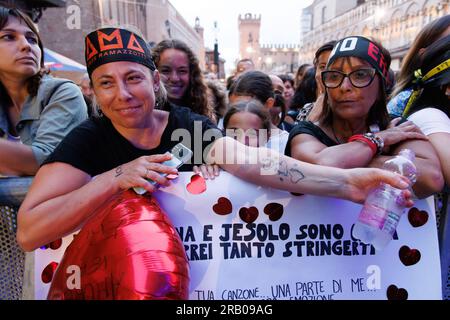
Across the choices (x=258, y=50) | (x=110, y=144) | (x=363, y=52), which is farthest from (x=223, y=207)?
(x=258, y=50)

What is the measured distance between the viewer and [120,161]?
1786mm

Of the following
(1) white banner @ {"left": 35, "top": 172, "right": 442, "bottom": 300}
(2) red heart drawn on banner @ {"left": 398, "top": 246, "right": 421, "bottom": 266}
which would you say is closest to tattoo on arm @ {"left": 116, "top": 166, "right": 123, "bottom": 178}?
(1) white banner @ {"left": 35, "top": 172, "right": 442, "bottom": 300}

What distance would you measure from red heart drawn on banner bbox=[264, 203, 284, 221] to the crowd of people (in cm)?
12

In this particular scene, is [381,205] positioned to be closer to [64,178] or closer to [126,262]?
[126,262]

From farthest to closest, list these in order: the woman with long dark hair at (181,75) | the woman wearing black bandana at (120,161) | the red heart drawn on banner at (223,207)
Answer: the woman with long dark hair at (181,75)
the red heart drawn on banner at (223,207)
the woman wearing black bandana at (120,161)

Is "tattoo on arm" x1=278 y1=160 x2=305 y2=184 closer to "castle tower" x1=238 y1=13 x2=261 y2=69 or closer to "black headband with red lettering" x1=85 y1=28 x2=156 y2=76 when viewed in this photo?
"black headband with red lettering" x1=85 y1=28 x2=156 y2=76

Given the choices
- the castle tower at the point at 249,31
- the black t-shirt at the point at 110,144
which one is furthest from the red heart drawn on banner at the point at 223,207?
the castle tower at the point at 249,31

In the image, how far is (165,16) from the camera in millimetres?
26188

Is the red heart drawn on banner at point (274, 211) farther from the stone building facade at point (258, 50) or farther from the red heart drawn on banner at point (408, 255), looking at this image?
the stone building facade at point (258, 50)

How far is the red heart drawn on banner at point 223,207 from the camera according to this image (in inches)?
70.3

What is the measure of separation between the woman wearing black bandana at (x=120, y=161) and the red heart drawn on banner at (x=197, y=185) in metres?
0.12

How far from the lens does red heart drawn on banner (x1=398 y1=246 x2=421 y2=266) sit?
183cm

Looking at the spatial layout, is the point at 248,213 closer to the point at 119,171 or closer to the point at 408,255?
the point at 119,171

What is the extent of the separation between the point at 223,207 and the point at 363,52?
1.27m
